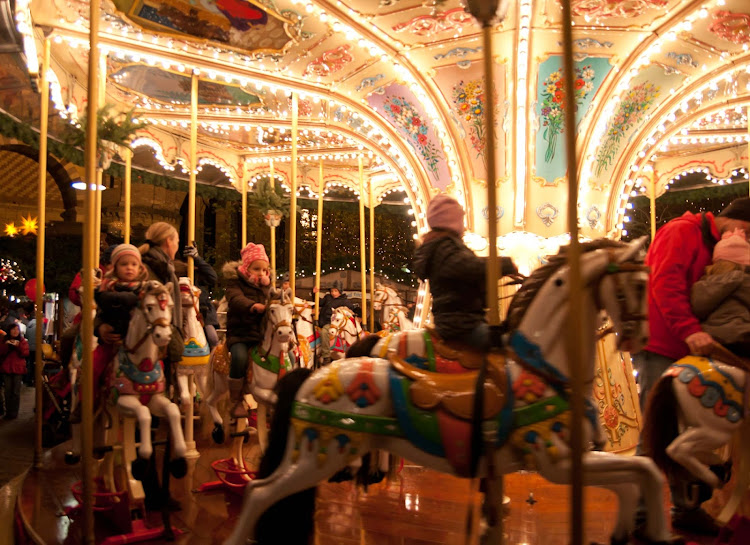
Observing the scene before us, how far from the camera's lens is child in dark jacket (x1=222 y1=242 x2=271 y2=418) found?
4852 millimetres

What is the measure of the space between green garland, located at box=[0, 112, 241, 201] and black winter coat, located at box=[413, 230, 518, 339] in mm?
3430

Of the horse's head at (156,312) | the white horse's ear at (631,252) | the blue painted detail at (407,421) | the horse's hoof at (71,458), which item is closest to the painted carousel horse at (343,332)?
the horse's hoof at (71,458)

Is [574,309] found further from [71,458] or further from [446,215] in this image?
[71,458]

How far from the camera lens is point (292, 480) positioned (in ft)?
8.77

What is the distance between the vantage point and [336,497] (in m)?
4.51

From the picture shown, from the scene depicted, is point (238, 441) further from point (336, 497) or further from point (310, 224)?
point (310, 224)

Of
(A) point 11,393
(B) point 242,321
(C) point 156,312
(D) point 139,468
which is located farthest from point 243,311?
(A) point 11,393

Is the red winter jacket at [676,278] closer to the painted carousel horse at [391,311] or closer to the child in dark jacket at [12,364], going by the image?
the painted carousel horse at [391,311]

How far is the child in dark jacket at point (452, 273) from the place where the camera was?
288 cm

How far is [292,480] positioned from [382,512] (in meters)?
1.62

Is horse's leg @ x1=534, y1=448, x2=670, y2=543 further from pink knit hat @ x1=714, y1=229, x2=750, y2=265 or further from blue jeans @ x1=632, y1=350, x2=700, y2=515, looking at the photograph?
pink knit hat @ x1=714, y1=229, x2=750, y2=265

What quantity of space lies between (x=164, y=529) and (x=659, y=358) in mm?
2963

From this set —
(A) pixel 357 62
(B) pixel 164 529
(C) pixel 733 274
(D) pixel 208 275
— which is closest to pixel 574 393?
(C) pixel 733 274

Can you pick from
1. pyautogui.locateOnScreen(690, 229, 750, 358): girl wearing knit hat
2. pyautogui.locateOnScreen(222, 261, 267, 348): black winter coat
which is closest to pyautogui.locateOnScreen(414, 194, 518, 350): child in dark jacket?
pyautogui.locateOnScreen(690, 229, 750, 358): girl wearing knit hat
